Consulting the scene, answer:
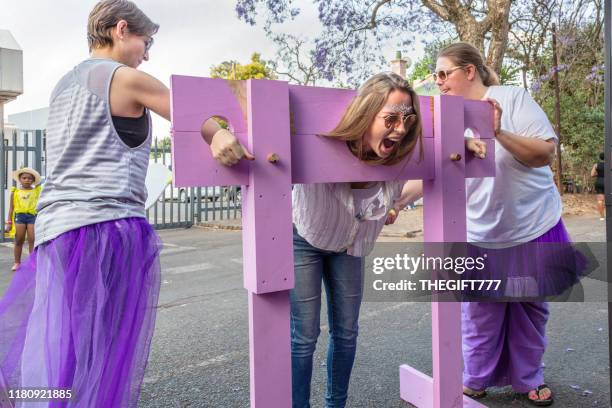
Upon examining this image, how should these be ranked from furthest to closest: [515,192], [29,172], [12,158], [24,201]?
[12,158] → [29,172] → [24,201] → [515,192]

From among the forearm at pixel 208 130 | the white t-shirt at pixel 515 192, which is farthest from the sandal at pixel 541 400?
the forearm at pixel 208 130

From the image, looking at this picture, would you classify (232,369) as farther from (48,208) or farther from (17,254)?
(17,254)

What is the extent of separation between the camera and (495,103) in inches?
96.2

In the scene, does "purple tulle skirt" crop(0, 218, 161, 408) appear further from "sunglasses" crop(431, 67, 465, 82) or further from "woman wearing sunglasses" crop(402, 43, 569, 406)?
"sunglasses" crop(431, 67, 465, 82)

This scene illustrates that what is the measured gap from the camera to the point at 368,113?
6.42ft

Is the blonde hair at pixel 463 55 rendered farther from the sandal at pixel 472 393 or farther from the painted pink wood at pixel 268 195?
the sandal at pixel 472 393

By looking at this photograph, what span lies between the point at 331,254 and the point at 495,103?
3.35 feet

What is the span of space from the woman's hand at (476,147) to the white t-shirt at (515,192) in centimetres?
28

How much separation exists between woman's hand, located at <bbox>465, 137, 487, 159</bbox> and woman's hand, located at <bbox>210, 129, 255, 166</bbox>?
44.7 inches

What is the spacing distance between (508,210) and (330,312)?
3.44 ft

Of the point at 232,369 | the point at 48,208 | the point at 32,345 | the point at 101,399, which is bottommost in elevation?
the point at 232,369

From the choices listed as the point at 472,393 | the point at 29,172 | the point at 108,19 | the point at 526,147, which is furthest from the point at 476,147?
the point at 29,172

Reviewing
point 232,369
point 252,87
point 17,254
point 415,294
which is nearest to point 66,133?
point 252,87

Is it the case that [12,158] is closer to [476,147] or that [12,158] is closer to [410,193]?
[410,193]
